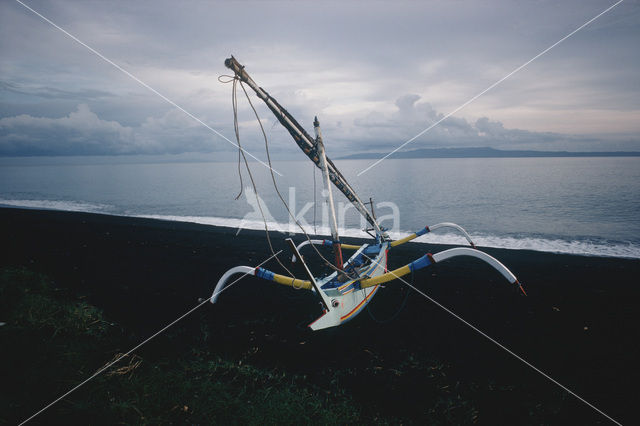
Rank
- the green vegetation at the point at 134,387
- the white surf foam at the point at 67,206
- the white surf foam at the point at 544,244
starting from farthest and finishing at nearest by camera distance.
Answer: the white surf foam at the point at 67,206
the white surf foam at the point at 544,244
the green vegetation at the point at 134,387

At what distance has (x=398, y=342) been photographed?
616cm

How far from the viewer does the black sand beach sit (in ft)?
A: 14.3

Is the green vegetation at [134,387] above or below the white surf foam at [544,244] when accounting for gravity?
above

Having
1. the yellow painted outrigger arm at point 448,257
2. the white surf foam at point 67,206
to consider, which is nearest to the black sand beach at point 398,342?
the yellow painted outrigger arm at point 448,257

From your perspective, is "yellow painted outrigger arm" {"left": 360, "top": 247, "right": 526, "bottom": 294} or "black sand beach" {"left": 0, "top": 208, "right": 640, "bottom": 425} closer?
"black sand beach" {"left": 0, "top": 208, "right": 640, "bottom": 425}

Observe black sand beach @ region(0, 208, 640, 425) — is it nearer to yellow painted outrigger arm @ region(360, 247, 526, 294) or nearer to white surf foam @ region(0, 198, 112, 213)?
yellow painted outrigger arm @ region(360, 247, 526, 294)

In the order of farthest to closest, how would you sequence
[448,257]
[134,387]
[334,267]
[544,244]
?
[544,244] → [334,267] → [448,257] → [134,387]

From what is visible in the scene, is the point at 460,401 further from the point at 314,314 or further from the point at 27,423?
the point at 27,423

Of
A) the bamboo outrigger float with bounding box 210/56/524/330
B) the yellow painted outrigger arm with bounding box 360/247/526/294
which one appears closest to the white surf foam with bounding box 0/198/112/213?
the bamboo outrigger float with bounding box 210/56/524/330

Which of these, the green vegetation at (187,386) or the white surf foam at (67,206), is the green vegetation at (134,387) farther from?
the white surf foam at (67,206)

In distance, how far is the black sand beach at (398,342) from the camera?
4.35 metres

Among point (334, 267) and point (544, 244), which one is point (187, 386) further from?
point (544, 244)

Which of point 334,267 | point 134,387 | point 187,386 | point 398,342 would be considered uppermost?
point 334,267

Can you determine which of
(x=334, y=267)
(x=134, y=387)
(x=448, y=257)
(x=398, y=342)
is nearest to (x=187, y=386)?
(x=134, y=387)
